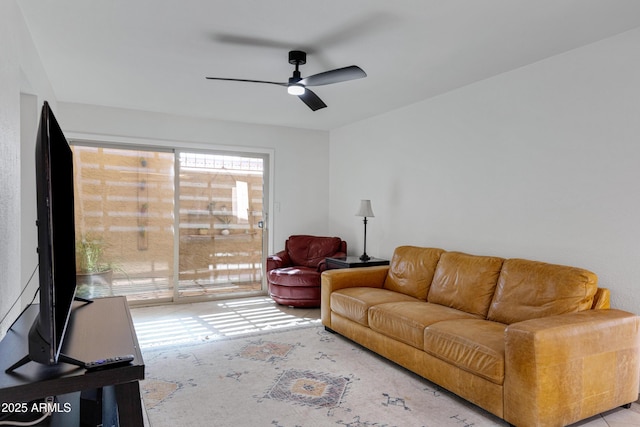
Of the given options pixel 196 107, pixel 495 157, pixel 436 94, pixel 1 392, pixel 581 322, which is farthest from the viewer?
pixel 196 107

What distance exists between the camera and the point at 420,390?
9.29 ft

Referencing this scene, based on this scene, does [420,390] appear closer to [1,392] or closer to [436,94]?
[1,392]

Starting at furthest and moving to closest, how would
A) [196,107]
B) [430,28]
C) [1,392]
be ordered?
[196,107]
[430,28]
[1,392]

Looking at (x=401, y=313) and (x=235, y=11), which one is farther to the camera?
(x=401, y=313)

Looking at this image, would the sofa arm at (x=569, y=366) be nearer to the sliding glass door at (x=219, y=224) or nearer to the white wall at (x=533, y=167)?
the white wall at (x=533, y=167)

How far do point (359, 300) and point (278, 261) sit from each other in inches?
75.6

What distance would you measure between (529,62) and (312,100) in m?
1.77

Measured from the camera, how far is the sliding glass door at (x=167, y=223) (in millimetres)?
4910

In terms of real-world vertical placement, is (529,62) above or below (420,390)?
above

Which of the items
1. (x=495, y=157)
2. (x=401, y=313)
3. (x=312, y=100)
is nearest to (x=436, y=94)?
(x=495, y=157)

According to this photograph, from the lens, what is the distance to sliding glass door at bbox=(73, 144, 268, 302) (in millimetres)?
4910

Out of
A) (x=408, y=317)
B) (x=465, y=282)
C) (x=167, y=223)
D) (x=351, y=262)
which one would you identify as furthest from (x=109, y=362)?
(x=167, y=223)

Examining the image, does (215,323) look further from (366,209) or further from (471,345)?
(471,345)

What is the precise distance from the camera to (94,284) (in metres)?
4.79
